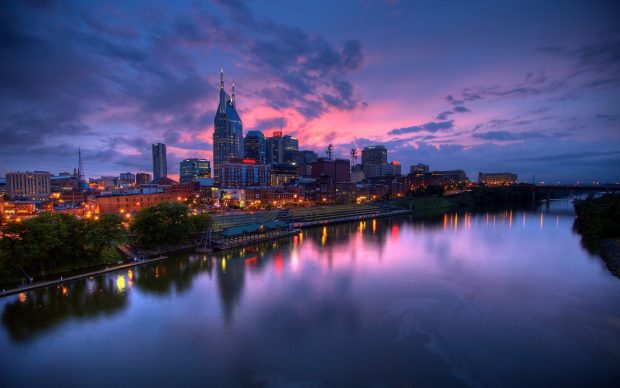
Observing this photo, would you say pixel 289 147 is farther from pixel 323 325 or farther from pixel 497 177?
pixel 323 325

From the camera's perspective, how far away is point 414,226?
47.8 metres

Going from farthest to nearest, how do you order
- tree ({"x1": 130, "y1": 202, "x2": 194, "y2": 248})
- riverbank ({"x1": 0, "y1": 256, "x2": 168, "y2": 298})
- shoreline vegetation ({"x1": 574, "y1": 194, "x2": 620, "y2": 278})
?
tree ({"x1": 130, "y1": 202, "x2": 194, "y2": 248}) → shoreline vegetation ({"x1": 574, "y1": 194, "x2": 620, "y2": 278}) → riverbank ({"x1": 0, "y1": 256, "x2": 168, "y2": 298})

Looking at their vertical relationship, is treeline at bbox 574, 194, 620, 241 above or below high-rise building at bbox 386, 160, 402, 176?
below

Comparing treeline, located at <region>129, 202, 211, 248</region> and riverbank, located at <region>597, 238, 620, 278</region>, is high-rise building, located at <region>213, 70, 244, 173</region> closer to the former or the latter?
treeline, located at <region>129, 202, 211, 248</region>

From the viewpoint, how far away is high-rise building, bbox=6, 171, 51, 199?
8844 cm

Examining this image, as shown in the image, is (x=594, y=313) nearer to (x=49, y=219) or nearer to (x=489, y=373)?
(x=489, y=373)

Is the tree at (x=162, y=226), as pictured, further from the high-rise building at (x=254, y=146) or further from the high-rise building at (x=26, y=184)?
the high-rise building at (x=254, y=146)

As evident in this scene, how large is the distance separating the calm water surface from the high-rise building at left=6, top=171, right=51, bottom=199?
300 ft

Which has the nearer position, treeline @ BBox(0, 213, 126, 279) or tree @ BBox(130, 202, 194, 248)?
treeline @ BBox(0, 213, 126, 279)

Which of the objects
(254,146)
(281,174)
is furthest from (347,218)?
(254,146)

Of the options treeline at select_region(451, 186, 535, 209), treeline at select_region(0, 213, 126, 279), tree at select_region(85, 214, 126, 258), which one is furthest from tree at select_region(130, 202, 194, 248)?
treeline at select_region(451, 186, 535, 209)

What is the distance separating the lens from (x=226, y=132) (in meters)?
152

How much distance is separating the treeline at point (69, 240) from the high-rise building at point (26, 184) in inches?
3236

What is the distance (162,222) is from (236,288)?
1212cm
